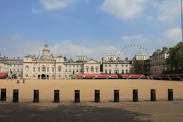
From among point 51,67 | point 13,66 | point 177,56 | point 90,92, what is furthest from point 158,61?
point 90,92

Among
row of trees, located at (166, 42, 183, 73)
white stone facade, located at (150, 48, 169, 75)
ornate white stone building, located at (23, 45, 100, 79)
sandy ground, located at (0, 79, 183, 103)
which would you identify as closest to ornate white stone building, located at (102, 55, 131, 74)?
ornate white stone building, located at (23, 45, 100, 79)

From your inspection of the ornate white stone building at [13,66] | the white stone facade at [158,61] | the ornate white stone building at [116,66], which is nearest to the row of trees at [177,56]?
the white stone facade at [158,61]

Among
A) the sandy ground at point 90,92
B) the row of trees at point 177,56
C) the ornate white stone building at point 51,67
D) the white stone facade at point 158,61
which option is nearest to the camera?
the sandy ground at point 90,92

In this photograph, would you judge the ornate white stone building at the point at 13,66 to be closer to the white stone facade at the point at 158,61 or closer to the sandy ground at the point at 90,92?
the white stone facade at the point at 158,61

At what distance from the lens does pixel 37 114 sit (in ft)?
30.5

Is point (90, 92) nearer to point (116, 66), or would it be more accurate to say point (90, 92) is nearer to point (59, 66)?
point (59, 66)

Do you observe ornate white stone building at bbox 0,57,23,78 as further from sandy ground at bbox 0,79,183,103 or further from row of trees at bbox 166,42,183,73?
sandy ground at bbox 0,79,183,103

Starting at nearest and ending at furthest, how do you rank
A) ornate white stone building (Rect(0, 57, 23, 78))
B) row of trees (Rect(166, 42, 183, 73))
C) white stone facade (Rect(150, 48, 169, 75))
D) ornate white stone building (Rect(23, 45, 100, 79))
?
1. row of trees (Rect(166, 42, 183, 73))
2. white stone facade (Rect(150, 48, 169, 75))
3. ornate white stone building (Rect(23, 45, 100, 79))
4. ornate white stone building (Rect(0, 57, 23, 78))

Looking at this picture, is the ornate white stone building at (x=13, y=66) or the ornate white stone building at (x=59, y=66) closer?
the ornate white stone building at (x=59, y=66)

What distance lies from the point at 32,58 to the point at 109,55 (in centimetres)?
5357

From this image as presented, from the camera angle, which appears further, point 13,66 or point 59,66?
point 13,66

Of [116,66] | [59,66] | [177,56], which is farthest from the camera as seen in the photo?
[116,66]

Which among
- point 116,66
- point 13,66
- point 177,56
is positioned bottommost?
point 116,66

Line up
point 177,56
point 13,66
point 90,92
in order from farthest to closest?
point 13,66
point 177,56
point 90,92
